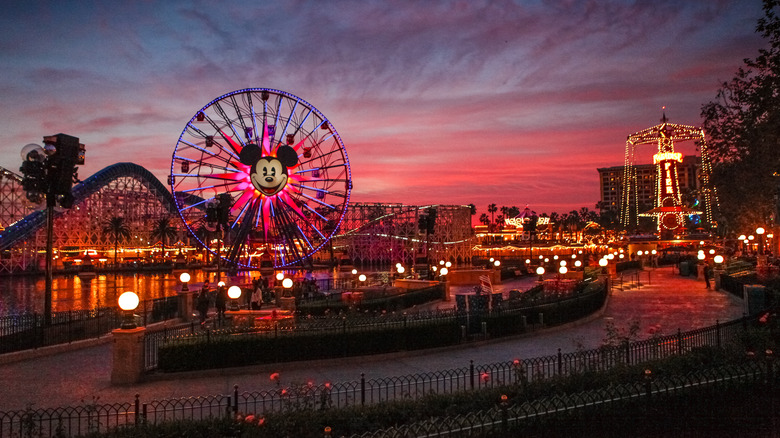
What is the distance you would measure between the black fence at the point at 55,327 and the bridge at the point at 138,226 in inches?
1936

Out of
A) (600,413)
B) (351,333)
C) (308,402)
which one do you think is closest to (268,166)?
(351,333)

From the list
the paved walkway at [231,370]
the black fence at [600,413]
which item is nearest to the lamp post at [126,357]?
the paved walkway at [231,370]

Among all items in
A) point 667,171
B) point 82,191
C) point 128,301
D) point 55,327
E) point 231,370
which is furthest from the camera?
point 667,171

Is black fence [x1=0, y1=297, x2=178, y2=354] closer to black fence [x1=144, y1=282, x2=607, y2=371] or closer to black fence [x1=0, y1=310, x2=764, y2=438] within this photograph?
black fence [x1=144, y1=282, x2=607, y2=371]

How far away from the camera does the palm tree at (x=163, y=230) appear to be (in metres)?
108

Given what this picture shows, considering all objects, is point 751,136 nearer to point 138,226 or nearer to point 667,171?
point 667,171

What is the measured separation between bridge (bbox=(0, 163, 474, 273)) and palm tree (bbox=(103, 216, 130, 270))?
0.86 metres

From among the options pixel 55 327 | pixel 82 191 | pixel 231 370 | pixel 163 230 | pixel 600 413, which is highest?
pixel 82 191

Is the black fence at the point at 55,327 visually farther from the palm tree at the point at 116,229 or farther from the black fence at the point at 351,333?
the palm tree at the point at 116,229

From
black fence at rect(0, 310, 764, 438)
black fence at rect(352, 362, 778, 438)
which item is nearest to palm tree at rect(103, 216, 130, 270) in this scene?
black fence at rect(0, 310, 764, 438)

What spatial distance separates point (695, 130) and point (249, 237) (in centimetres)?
7197

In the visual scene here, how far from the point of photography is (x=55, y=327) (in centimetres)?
1767

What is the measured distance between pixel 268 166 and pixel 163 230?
7272 centimetres

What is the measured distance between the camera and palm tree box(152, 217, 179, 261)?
353ft
